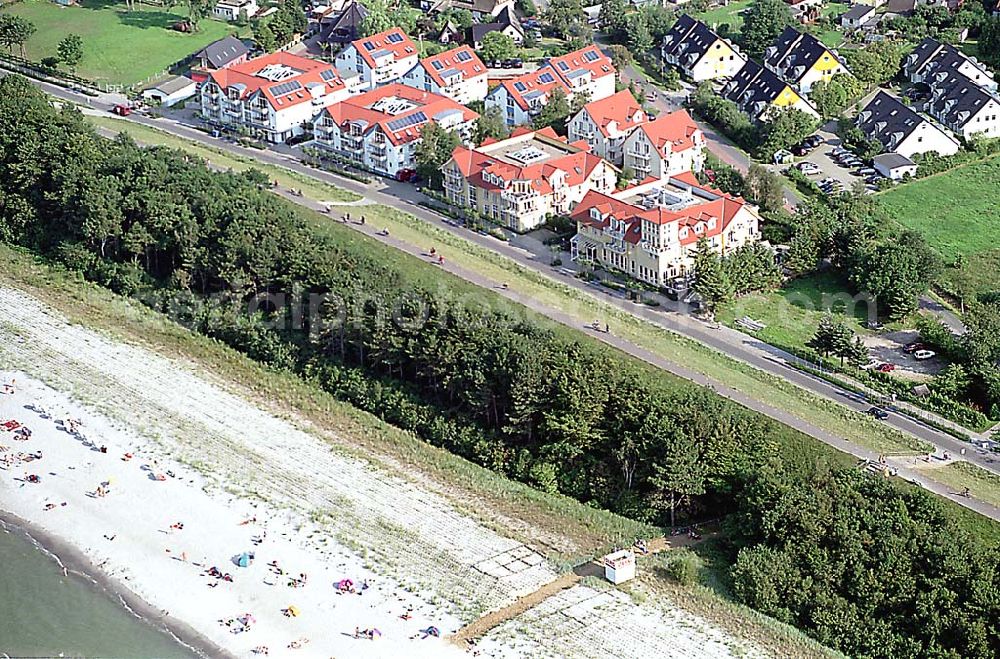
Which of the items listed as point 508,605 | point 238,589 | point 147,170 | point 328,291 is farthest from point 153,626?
point 147,170

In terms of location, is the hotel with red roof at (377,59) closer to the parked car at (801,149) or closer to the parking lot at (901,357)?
the parked car at (801,149)

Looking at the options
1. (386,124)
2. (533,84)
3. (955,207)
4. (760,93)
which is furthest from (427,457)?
(760,93)

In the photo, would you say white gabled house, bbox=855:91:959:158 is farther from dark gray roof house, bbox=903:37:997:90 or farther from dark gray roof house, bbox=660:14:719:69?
dark gray roof house, bbox=660:14:719:69

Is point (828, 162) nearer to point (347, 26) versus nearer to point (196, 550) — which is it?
point (347, 26)

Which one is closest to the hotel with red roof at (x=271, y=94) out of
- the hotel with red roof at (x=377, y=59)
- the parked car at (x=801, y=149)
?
the hotel with red roof at (x=377, y=59)

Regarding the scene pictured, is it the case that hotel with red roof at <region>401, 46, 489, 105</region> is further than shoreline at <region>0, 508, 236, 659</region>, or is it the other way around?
hotel with red roof at <region>401, 46, 489, 105</region>

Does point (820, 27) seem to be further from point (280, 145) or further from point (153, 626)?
point (153, 626)

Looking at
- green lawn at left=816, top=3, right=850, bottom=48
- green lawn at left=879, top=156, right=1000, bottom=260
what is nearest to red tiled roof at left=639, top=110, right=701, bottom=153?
green lawn at left=879, top=156, right=1000, bottom=260
